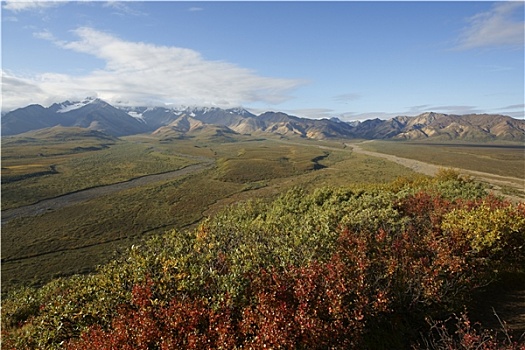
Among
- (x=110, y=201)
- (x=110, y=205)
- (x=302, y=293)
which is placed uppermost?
(x=302, y=293)

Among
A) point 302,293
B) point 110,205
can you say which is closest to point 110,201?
point 110,205

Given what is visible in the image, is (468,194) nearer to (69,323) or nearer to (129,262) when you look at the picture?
(129,262)

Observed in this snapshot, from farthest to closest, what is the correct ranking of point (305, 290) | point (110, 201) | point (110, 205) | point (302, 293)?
1. point (110, 201)
2. point (110, 205)
3. point (305, 290)
4. point (302, 293)

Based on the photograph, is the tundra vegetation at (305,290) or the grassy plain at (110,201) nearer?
the tundra vegetation at (305,290)

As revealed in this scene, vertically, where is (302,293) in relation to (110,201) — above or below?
above

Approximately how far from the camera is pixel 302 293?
488 inches

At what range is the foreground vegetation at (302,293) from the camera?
36.8 feet

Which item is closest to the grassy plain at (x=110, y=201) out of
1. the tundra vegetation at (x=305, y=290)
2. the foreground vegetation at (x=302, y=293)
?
the tundra vegetation at (x=305, y=290)

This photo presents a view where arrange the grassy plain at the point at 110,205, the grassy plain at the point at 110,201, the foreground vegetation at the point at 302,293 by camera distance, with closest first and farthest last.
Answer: the foreground vegetation at the point at 302,293 → the grassy plain at the point at 110,205 → the grassy plain at the point at 110,201

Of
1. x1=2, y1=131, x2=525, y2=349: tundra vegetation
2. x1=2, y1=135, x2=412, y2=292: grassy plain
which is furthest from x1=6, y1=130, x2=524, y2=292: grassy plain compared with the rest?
x1=2, y1=131, x2=525, y2=349: tundra vegetation

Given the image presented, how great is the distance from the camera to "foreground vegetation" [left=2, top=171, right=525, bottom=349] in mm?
11227

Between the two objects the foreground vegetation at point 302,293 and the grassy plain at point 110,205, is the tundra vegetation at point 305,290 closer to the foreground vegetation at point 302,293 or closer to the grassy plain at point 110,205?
the foreground vegetation at point 302,293

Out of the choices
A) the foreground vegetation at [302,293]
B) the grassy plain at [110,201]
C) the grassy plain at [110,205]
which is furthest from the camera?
the grassy plain at [110,201]

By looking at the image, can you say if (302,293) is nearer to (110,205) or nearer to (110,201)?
(110,205)
